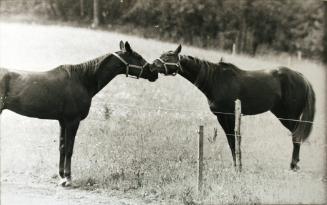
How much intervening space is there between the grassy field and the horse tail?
97mm

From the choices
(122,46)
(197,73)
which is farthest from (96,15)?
(197,73)

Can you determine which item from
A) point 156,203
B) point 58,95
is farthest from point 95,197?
point 58,95

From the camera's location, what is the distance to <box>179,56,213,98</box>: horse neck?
25.2 feet

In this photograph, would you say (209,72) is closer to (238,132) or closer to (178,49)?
(178,49)

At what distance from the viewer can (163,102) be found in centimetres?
754

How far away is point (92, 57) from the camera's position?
760 cm

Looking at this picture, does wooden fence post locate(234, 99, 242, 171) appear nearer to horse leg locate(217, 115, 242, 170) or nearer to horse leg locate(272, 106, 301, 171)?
horse leg locate(217, 115, 242, 170)

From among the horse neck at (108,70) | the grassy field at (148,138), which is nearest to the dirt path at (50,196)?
the grassy field at (148,138)

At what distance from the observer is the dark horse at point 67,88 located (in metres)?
7.38

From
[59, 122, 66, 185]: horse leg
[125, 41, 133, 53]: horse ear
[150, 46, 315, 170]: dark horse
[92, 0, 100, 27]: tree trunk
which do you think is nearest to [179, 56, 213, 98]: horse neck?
[150, 46, 315, 170]: dark horse

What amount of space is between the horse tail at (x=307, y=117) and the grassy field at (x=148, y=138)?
0.10 meters

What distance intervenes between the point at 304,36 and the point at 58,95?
A: 11.2ft

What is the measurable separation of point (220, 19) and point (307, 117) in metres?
1.82

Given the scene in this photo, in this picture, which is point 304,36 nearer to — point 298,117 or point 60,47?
point 298,117
